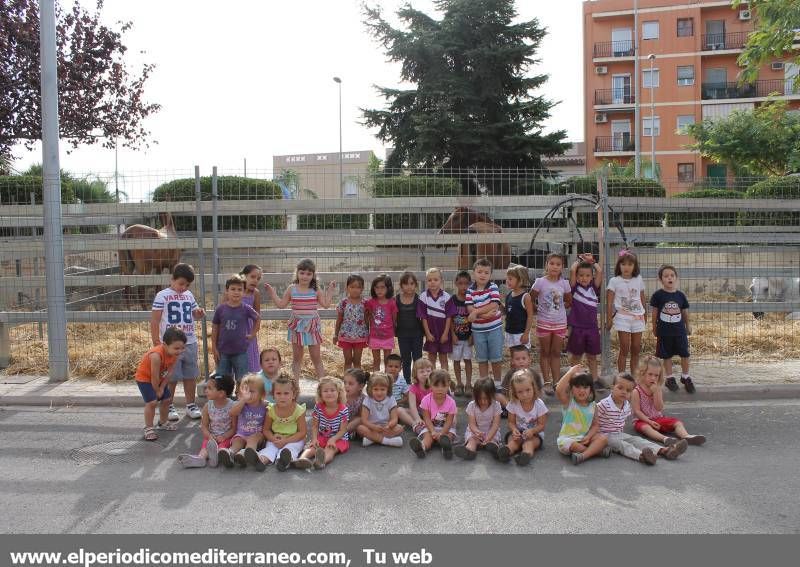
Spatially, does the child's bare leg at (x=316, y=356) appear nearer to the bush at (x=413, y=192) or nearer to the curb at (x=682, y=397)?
the curb at (x=682, y=397)

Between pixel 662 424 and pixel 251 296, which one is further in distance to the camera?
A: pixel 251 296

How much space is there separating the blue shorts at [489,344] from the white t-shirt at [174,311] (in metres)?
2.77

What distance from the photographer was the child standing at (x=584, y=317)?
23.7 feet

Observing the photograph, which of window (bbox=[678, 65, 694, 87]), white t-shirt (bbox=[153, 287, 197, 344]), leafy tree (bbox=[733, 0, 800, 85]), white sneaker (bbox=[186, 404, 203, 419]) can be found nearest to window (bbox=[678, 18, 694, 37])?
window (bbox=[678, 65, 694, 87])

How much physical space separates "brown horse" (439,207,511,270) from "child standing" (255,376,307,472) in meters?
3.71

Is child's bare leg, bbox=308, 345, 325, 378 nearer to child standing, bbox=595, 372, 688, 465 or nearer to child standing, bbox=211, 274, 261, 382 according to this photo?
child standing, bbox=211, 274, 261, 382

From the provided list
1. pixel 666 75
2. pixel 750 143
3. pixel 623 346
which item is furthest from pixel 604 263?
pixel 666 75

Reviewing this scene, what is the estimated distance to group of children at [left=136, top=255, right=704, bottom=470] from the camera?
546 centimetres

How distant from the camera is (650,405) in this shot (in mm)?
5961

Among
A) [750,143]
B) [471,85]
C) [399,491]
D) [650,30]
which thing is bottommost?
[399,491]

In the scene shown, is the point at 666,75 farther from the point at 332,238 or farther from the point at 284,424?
the point at 284,424

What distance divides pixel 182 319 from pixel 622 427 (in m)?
4.02

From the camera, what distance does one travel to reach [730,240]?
885 cm

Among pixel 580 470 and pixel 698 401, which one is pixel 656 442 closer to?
pixel 580 470
